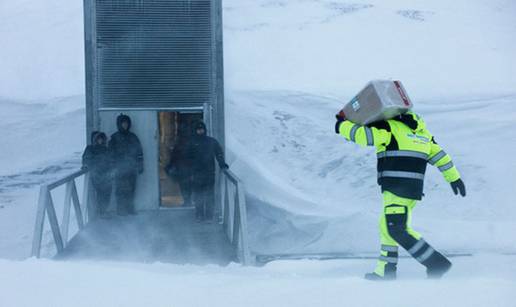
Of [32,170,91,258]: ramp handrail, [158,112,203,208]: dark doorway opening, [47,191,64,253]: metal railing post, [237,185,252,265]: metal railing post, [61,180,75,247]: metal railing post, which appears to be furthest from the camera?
[158,112,203,208]: dark doorway opening

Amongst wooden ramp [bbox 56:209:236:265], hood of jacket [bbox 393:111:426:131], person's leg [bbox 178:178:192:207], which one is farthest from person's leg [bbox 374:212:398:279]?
person's leg [bbox 178:178:192:207]

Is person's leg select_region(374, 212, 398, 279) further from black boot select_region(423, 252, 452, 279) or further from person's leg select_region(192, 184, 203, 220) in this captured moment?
person's leg select_region(192, 184, 203, 220)

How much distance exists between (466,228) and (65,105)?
756 inches

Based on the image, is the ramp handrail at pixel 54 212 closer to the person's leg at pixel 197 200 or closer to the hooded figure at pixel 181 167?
the hooded figure at pixel 181 167

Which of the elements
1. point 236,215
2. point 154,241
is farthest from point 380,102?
point 154,241

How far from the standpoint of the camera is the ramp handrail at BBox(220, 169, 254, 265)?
6134 millimetres

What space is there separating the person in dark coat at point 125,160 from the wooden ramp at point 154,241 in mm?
253

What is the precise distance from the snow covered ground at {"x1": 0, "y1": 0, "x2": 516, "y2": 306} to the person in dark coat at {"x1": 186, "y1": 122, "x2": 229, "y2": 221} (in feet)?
8.47

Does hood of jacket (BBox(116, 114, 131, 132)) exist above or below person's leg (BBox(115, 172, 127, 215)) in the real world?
above

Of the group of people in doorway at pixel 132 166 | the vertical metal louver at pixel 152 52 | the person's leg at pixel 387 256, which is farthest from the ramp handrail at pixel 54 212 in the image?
the person's leg at pixel 387 256

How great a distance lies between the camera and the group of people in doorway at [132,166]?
26.1 feet

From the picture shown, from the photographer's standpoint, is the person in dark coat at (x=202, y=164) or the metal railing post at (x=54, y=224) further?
the person in dark coat at (x=202, y=164)

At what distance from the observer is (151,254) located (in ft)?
23.3

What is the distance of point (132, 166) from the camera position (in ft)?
27.7
